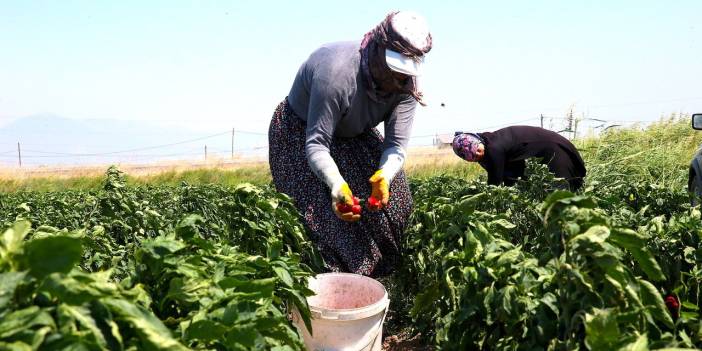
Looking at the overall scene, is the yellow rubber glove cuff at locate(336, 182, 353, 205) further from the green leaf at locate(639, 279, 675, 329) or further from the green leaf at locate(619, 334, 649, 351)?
the green leaf at locate(619, 334, 649, 351)

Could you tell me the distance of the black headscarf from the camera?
2.77 meters

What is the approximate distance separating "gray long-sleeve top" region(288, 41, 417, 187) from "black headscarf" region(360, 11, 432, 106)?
0.14 ft

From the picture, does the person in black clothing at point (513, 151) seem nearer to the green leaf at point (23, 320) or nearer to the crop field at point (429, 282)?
the crop field at point (429, 282)

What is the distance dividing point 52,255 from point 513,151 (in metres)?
3.92

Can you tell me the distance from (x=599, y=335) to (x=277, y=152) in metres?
2.51

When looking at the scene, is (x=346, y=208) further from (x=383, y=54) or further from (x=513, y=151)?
(x=513, y=151)

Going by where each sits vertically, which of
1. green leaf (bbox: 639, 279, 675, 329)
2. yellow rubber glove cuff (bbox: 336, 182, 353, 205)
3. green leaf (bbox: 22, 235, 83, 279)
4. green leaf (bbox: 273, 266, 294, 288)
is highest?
green leaf (bbox: 22, 235, 83, 279)

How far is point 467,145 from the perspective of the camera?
14.6 ft

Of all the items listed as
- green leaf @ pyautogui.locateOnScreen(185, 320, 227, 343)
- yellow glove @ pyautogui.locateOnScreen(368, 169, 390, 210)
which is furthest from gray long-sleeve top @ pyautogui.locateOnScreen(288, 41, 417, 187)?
green leaf @ pyautogui.locateOnScreen(185, 320, 227, 343)

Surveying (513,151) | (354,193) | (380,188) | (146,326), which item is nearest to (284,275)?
(146,326)

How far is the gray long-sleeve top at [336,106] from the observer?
9.67 feet

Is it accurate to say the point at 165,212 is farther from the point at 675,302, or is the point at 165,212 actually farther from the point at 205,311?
the point at 675,302

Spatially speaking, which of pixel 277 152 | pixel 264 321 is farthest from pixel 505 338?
pixel 277 152

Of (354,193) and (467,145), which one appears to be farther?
(467,145)
